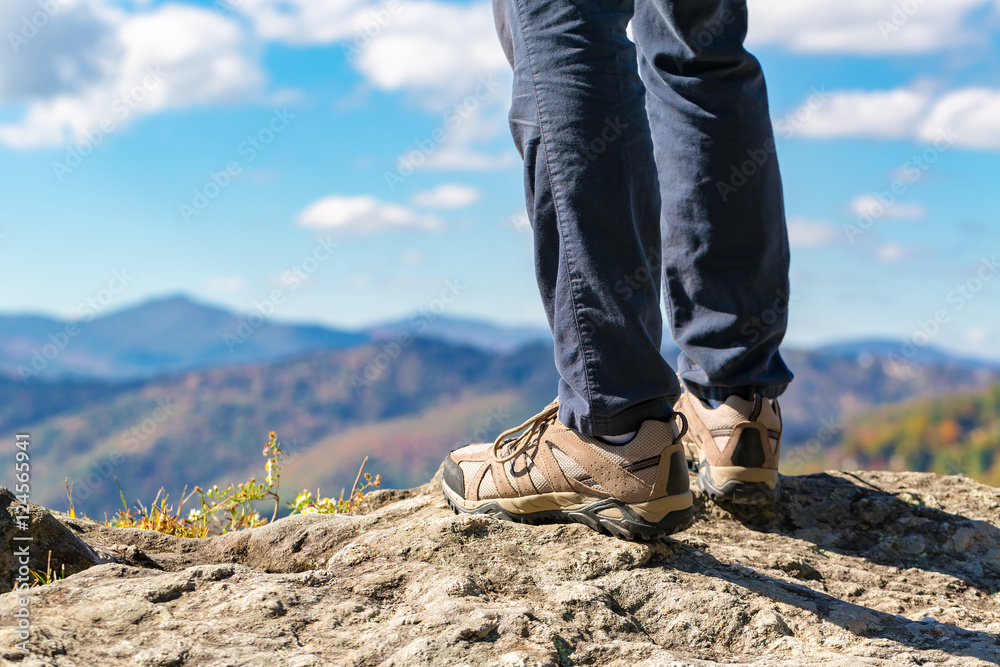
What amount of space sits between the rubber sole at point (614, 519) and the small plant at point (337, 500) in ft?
3.44

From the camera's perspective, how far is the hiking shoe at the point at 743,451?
263 cm

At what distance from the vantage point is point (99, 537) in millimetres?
2494

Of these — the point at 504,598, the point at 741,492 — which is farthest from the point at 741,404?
the point at 504,598

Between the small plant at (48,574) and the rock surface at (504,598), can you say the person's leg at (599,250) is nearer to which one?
the rock surface at (504,598)

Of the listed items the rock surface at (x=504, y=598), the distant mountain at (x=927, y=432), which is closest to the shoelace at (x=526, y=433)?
the rock surface at (x=504, y=598)

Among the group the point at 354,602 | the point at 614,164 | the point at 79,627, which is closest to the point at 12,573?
the point at 79,627

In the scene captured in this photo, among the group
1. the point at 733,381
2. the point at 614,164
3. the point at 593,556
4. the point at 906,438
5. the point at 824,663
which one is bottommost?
the point at 906,438

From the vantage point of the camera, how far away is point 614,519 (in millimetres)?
2172

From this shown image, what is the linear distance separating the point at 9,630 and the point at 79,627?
0.43 ft

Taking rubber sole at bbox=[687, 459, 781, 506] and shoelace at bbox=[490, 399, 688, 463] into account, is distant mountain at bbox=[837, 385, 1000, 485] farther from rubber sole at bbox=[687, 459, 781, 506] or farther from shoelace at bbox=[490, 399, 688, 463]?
shoelace at bbox=[490, 399, 688, 463]

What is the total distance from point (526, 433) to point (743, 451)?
0.78 metres

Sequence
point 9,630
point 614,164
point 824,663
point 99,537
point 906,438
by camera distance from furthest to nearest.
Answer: point 906,438
point 99,537
point 614,164
point 824,663
point 9,630

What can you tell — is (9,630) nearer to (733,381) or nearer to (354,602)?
(354,602)

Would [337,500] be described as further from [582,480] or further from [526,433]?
[582,480]
